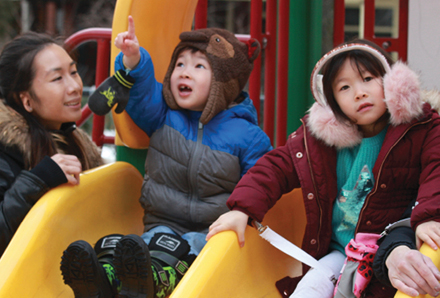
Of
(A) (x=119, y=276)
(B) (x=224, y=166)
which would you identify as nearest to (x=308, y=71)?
(B) (x=224, y=166)

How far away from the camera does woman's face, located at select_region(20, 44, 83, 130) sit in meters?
1.56

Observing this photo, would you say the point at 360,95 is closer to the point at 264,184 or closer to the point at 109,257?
the point at 264,184

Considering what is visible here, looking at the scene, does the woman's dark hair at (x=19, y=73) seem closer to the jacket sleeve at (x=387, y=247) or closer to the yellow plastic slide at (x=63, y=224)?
the yellow plastic slide at (x=63, y=224)

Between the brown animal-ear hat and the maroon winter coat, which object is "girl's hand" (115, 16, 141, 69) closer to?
the brown animal-ear hat

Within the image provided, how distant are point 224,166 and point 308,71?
590 mm

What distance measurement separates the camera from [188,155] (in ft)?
5.05

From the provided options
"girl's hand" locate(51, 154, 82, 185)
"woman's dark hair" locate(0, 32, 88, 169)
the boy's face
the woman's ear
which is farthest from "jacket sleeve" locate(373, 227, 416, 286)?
the woman's ear

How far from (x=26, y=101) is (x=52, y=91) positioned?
0.09 meters

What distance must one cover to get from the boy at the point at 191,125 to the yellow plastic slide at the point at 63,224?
0.42 ft

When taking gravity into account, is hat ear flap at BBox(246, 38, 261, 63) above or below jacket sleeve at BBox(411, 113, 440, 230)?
above

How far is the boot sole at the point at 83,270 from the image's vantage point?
3.71 feet

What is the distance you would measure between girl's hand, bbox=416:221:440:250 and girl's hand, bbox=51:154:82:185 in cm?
97

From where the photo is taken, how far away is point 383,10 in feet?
27.6

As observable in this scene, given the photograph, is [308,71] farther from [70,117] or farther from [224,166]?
[70,117]
